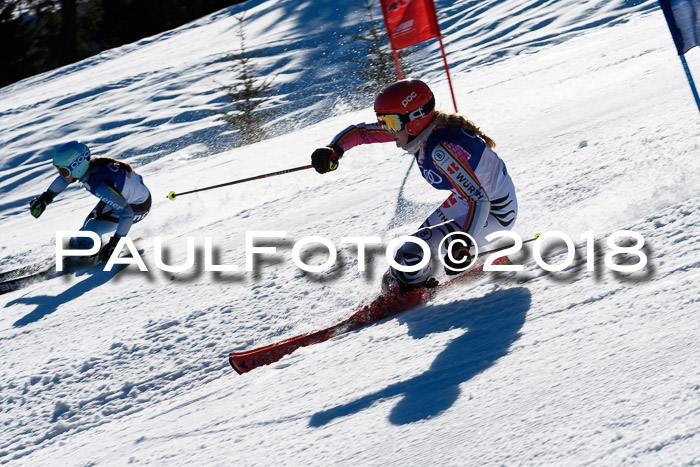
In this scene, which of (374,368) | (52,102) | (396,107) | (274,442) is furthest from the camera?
(52,102)

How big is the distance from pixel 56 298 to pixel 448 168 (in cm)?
374

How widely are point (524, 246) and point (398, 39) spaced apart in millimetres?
4763

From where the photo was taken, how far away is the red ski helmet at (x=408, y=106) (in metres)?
4.16

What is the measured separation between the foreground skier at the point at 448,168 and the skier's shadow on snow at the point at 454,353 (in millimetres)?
278

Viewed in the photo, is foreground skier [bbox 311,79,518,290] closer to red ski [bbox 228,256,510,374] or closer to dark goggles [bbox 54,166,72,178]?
red ski [bbox 228,256,510,374]

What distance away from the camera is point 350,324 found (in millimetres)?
4219

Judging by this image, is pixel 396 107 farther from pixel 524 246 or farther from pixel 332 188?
pixel 332 188

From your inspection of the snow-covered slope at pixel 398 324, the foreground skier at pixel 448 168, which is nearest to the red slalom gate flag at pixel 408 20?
the snow-covered slope at pixel 398 324

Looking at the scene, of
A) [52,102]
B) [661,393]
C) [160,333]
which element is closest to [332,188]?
[160,333]

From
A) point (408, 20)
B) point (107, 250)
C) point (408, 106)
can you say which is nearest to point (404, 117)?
point (408, 106)

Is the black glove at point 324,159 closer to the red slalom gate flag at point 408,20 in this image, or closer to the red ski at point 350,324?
the red ski at point 350,324

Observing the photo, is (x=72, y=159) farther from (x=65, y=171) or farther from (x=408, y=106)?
(x=408, y=106)

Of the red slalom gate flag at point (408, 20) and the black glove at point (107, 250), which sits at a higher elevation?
the red slalom gate flag at point (408, 20)

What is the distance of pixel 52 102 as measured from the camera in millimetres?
16750
